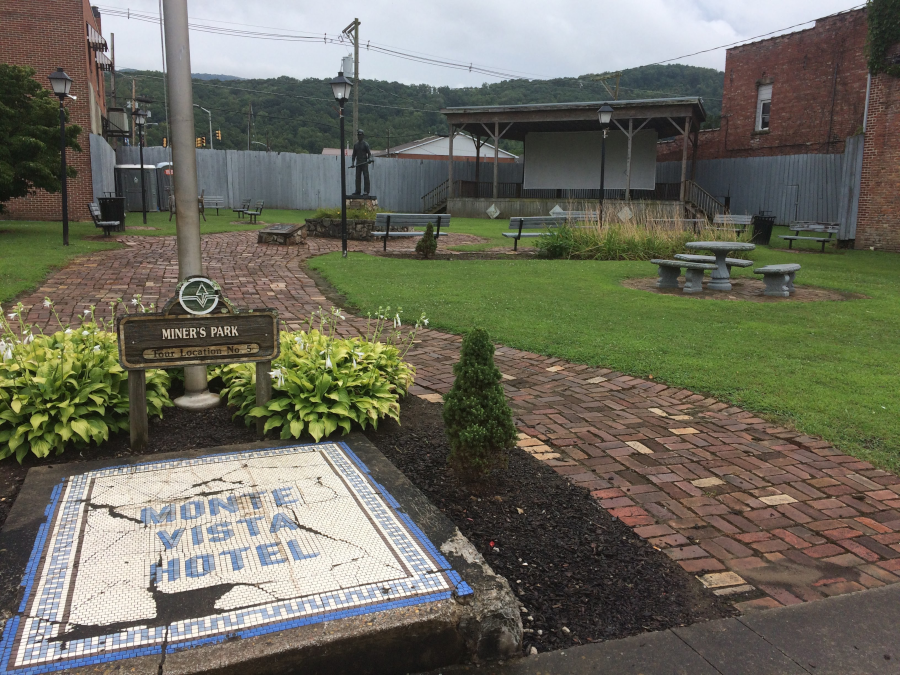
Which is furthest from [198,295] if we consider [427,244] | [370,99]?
[370,99]

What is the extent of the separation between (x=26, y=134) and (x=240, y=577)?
16477mm

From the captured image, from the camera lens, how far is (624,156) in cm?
2859

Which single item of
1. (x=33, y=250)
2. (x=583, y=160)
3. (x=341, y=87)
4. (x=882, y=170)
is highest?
(x=583, y=160)

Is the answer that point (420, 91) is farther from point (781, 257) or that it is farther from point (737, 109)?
point (781, 257)

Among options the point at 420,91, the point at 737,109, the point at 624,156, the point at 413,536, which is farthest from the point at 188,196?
the point at 420,91

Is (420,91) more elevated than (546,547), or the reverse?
(420,91)

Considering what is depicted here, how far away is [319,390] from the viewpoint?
13.1 ft

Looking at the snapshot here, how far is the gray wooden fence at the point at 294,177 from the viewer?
27.7 m

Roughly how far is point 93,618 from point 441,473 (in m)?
1.76

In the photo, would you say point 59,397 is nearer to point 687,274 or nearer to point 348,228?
point 687,274

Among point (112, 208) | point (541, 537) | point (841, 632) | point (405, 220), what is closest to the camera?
point (841, 632)

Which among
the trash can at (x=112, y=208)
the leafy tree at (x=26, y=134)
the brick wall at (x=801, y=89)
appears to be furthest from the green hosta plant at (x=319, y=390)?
the brick wall at (x=801, y=89)

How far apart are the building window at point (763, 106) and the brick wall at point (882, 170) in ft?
36.5

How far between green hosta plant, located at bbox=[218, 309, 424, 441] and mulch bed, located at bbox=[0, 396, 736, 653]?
0.18m
